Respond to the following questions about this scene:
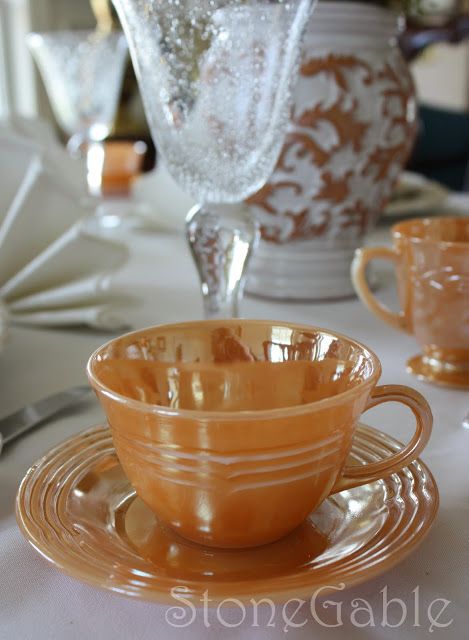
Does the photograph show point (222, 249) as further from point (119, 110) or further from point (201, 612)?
point (119, 110)

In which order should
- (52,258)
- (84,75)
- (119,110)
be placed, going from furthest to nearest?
(119,110) < (84,75) < (52,258)

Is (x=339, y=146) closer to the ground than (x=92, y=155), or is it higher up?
higher up

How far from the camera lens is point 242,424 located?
0.20 metres

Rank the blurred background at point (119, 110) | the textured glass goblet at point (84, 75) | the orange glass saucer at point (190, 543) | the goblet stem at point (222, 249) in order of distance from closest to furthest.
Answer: the orange glass saucer at point (190, 543) → the goblet stem at point (222, 249) → the textured glass goblet at point (84, 75) → the blurred background at point (119, 110)

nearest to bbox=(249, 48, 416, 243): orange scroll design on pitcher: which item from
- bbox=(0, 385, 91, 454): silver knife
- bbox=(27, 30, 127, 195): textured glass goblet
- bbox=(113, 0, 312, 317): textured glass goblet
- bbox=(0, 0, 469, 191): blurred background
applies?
bbox=(113, 0, 312, 317): textured glass goblet

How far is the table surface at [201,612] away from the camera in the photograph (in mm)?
203

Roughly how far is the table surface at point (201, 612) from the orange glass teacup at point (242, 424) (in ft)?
0.09

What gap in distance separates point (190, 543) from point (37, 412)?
13cm

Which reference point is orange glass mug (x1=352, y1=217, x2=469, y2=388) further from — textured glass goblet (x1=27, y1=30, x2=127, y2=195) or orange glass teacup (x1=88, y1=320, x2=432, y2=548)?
textured glass goblet (x1=27, y1=30, x2=127, y2=195)

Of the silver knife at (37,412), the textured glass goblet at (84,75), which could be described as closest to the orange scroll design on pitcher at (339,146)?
the silver knife at (37,412)

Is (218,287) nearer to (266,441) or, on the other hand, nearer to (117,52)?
(266,441)

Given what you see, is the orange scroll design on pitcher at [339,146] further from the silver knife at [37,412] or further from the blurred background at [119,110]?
the blurred background at [119,110]

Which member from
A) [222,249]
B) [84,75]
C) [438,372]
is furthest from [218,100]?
[84,75]

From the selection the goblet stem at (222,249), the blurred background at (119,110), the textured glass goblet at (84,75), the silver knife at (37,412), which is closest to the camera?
the silver knife at (37,412)
